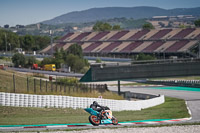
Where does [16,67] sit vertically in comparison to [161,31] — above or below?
below

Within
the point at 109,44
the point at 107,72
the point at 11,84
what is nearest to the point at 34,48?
the point at 109,44

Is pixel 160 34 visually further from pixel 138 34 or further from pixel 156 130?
pixel 156 130

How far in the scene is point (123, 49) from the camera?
127m

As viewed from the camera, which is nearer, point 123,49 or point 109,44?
point 123,49

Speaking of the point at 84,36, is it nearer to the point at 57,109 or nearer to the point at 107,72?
the point at 107,72

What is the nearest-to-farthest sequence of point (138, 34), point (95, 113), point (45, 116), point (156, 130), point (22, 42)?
point (156, 130), point (95, 113), point (45, 116), point (138, 34), point (22, 42)

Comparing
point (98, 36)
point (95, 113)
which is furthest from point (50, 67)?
point (95, 113)

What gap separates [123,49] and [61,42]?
35618mm

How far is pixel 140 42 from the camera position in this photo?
130 meters

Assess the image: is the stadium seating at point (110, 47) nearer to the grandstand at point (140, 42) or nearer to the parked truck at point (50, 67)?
the grandstand at point (140, 42)

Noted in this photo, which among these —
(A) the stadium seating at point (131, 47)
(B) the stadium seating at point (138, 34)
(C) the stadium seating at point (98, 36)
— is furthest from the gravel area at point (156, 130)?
(C) the stadium seating at point (98, 36)

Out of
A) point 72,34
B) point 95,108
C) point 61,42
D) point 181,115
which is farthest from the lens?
point 72,34

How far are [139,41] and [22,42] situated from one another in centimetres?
5391

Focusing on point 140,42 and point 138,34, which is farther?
point 138,34
